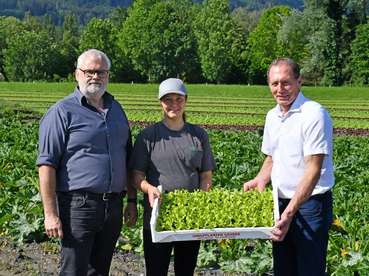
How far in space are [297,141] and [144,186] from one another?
114 centimetres

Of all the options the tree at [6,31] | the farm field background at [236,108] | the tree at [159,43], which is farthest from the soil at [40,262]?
the tree at [6,31]

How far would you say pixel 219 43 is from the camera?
77750 millimetres

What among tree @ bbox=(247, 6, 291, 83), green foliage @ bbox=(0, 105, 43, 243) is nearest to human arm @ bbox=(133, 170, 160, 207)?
green foliage @ bbox=(0, 105, 43, 243)

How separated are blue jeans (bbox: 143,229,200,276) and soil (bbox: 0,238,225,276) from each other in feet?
4.58

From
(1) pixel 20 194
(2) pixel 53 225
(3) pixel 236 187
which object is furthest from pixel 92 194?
(3) pixel 236 187

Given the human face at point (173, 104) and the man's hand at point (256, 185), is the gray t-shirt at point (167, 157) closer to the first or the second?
the human face at point (173, 104)

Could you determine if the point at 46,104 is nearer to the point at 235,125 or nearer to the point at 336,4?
the point at 235,125

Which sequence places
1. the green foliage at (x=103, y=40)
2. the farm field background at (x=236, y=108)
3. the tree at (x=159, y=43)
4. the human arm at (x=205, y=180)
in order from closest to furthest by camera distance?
1. the human arm at (x=205, y=180)
2. the farm field background at (x=236, y=108)
3. the tree at (x=159, y=43)
4. the green foliage at (x=103, y=40)

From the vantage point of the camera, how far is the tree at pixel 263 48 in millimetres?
73356

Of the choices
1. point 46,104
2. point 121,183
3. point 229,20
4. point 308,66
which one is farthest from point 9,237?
point 229,20

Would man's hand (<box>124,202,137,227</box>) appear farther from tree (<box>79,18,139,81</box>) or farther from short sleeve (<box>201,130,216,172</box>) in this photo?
tree (<box>79,18,139,81</box>)

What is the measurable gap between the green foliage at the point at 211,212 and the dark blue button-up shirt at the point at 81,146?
434 millimetres

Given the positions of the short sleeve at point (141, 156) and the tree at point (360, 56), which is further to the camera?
the tree at point (360, 56)

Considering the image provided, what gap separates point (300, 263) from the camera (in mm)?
4852
